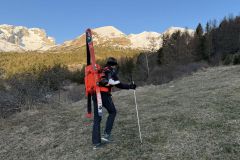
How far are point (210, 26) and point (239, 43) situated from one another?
80.8 ft

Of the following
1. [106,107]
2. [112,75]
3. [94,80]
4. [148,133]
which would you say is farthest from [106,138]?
[112,75]

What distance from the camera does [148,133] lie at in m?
12.3

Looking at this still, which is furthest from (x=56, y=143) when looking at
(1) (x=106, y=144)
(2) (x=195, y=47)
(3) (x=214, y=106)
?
(2) (x=195, y=47)

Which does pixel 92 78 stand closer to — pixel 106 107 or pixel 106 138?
pixel 106 107

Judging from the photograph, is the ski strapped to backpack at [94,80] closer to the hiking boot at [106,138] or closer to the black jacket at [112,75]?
the black jacket at [112,75]

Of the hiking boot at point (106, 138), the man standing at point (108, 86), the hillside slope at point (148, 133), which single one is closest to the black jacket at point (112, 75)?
the man standing at point (108, 86)

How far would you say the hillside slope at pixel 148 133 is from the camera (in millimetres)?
10242

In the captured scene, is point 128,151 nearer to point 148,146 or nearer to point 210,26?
point 148,146

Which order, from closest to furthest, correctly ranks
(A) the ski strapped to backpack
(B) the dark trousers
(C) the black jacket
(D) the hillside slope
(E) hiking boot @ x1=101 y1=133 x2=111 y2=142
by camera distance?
(D) the hillside slope → (C) the black jacket → (A) the ski strapped to backpack → (B) the dark trousers → (E) hiking boot @ x1=101 y1=133 x2=111 y2=142

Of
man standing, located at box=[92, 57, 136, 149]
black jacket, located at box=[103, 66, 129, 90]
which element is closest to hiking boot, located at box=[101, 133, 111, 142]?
man standing, located at box=[92, 57, 136, 149]

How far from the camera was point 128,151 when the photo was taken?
10648mm

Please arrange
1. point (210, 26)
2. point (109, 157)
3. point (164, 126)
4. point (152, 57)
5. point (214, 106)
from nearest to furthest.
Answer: point (109, 157) < point (164, 126) < point (214, 106) < point (152, 57) < point (210, 26)

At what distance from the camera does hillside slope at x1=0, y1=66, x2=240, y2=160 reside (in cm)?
1024

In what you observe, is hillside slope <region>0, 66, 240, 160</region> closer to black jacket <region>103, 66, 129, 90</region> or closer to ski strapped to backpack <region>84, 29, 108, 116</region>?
ski strapped to backpack <region>84, 29, 108, 116</region>
